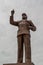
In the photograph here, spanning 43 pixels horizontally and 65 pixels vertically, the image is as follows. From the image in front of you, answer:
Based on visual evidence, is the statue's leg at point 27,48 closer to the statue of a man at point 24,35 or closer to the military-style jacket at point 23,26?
the statue of a man at point 24,35

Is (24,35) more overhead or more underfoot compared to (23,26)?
more underfoot

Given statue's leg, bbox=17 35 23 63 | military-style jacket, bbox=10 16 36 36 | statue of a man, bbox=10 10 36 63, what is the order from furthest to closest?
military-style jacket, bbox=10 16 36 36, statue of a man, bbox=10 10 36 63, statue's leg, bbox=17 35 23 63

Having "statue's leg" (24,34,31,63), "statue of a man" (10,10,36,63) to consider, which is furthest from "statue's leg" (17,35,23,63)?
"statue's leg" (24,34,31,63)

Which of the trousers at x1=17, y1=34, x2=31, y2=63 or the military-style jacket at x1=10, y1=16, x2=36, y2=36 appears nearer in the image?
the trousers at x1=17, y1=34, x2=31, y2=63

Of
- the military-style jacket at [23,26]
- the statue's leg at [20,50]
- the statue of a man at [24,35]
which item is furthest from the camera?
the military-style jacket at [23,26]

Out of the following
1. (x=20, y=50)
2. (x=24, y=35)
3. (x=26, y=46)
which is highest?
(x=24, y=35)

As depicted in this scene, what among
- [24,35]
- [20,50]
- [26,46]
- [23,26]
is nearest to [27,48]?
[26,46]

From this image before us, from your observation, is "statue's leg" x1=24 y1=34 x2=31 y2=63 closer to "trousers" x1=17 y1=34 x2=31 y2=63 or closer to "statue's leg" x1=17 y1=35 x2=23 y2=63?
"trousers" x1=17 y1=34 x2=31 y2=63

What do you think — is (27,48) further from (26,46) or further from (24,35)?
(24,35)

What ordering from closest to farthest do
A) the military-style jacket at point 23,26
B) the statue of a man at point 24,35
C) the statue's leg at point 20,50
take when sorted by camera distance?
1. the statue's leg at point 20,50
2. the statue of a man at point 24,35
3. the military-style jacket at point 23,26

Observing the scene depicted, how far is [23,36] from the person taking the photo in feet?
35.7

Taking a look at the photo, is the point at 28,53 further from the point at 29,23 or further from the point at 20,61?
the point at 29,23

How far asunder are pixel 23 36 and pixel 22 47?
49 centimetres

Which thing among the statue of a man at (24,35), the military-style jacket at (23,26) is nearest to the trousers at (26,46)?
the statue of a man at (24,35)
